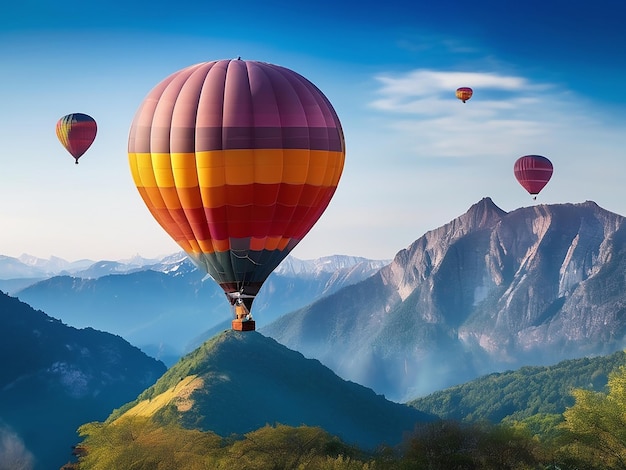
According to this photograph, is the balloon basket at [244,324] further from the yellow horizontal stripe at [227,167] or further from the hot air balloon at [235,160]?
the yellow horizontal stripe at [227,167]

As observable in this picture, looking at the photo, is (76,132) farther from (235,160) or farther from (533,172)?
(533,172)

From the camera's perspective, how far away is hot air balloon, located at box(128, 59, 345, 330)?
183 feet

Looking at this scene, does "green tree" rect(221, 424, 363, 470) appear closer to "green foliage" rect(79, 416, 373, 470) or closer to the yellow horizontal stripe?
"green foliage" rect(79, 416, 373, 470)

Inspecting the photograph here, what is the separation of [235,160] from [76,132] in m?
78.4

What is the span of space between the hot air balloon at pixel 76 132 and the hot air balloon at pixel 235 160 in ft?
233

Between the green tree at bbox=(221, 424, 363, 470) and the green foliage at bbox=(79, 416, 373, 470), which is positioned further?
the green foliage at bbox=(79, 416, 373, 470)

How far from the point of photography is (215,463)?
83.9 metres

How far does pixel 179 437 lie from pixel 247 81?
52.0 metres

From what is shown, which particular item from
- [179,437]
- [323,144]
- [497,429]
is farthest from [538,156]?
[323,144]

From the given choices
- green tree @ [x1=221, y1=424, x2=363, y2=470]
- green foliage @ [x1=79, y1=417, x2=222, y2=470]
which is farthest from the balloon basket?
green foliage @ [x1=79, y1=417, x2=222, y2=470]

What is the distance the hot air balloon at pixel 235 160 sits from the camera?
5581 centimetres

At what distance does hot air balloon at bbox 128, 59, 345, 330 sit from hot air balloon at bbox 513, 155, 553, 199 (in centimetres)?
12732

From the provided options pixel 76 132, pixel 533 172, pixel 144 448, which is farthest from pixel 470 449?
pixel 533 172

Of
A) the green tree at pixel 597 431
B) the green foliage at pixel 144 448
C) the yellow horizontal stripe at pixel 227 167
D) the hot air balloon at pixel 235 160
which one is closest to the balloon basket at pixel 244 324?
the hot air balloon at pixel 235 160
